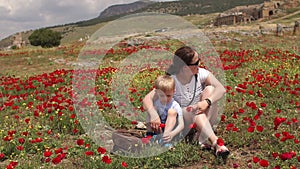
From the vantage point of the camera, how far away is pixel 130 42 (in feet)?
80.5

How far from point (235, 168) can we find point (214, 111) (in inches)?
44.0

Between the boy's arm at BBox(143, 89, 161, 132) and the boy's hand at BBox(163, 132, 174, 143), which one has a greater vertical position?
the boy's arm at BBox(143, 89, 161, 132)

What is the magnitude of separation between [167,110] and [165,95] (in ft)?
0.97

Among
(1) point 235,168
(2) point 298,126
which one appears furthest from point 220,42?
(1) point 235,168

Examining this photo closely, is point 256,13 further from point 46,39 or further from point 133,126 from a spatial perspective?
point 133,126

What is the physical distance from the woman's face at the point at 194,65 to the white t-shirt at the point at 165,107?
0.58m

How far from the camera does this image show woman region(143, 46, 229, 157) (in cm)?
506

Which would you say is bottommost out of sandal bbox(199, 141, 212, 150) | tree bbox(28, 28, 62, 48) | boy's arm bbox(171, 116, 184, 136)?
sandal bbox(199, 141, 212, 150)

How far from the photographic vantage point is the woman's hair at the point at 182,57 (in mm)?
5186

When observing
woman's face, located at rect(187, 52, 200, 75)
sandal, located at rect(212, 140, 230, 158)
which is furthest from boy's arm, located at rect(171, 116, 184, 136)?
woman's face, located at rect(187, 52, 200, 75)

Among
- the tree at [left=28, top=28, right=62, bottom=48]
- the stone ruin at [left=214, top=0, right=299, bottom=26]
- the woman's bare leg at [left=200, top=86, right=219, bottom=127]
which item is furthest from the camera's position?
the tree at [left=28, top=28, right=62, bottom=48]

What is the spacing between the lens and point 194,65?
529cm

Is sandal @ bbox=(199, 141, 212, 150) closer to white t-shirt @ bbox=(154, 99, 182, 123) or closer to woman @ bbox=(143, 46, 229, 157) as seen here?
woman @ bbox=(143, 46, 229, 157)

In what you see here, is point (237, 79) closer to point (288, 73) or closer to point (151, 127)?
point (288, 73)
